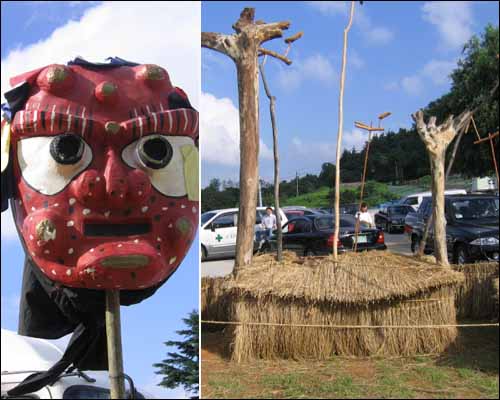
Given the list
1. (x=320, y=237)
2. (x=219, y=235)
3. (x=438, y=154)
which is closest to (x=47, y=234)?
(x=438, y=154)

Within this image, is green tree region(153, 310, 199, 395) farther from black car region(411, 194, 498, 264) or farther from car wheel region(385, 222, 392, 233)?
car wheel region(385, 222, 392, 233)

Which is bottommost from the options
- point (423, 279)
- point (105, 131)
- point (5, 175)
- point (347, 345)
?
point (347, 345)

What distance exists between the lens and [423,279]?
153 inches

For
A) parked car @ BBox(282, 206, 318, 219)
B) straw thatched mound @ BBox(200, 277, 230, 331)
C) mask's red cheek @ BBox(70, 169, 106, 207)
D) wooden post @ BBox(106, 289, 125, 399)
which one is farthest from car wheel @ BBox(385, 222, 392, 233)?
mask's red cheek @ BBox(70, 169, 106, 207)

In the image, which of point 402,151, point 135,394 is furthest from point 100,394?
point 402,151

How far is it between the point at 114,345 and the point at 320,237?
447 cm

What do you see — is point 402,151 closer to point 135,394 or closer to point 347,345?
point 347,345

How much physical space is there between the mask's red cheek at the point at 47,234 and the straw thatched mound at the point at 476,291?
3283mm

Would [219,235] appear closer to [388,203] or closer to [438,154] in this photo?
[438,154]

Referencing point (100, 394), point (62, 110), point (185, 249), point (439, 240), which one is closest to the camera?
point (62, 110)

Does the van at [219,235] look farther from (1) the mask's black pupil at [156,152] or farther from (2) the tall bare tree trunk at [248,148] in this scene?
(1) the mask's black pupil at [156,152]

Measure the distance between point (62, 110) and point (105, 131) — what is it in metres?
0.20

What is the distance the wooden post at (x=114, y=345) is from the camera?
236cm

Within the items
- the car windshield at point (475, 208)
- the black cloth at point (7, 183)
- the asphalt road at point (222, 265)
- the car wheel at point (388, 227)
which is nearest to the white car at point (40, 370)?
the black cloth at point (7, 183)
